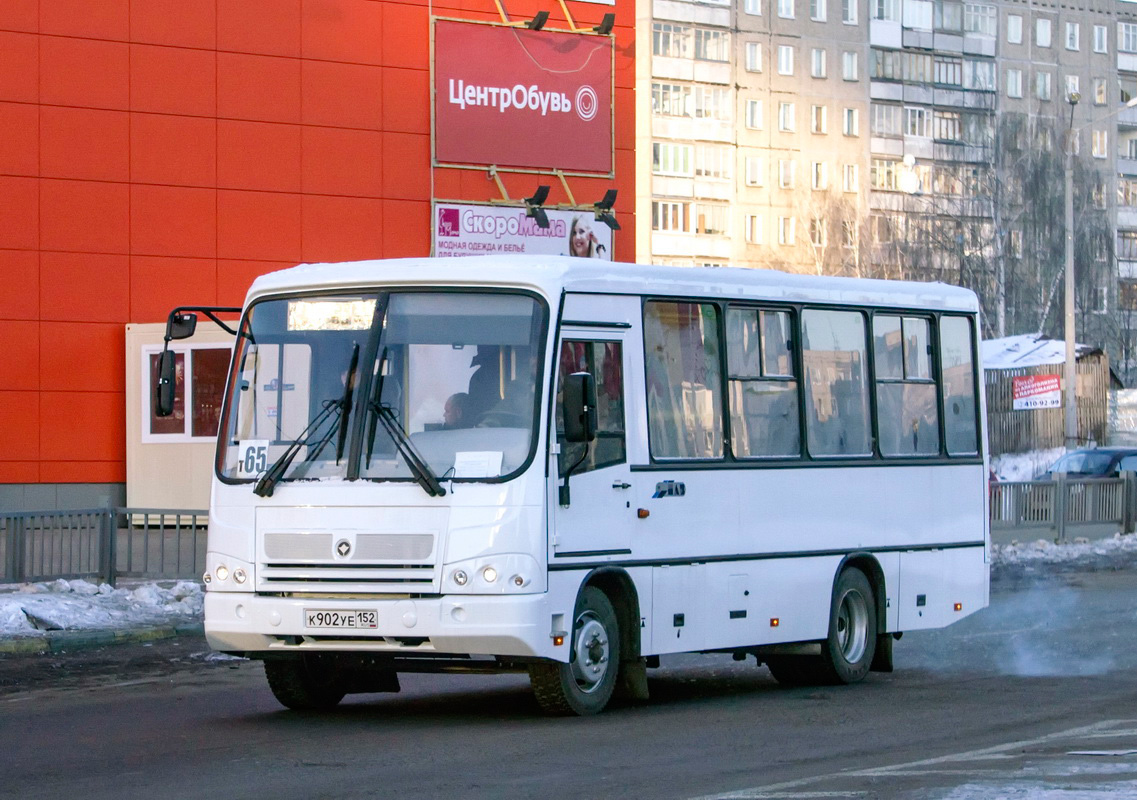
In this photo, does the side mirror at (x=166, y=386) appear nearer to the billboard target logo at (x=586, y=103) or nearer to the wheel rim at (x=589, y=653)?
the wheel rim at (x=589, y=653)

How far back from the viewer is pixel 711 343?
41.2 feet

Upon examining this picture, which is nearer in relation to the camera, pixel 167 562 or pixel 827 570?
pixel 827 570

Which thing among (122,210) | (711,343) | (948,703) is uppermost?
(122,210)

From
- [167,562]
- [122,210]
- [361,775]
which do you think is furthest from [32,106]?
[361,775]

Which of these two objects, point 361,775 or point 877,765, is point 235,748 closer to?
point 361,775

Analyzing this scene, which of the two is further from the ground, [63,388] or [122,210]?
[122,210]

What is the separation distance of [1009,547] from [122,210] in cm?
1612

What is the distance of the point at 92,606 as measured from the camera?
59.6 feet

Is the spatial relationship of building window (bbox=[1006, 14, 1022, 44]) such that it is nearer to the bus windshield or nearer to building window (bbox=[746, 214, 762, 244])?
building window (bbox=[746, 214, 762, 244])

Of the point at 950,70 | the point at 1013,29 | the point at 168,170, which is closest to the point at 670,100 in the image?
the point at 950,70

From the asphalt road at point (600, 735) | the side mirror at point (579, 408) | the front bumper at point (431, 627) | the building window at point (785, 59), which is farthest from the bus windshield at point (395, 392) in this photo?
the building window at point (785, 59)

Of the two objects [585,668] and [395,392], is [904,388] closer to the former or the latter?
[585,668]

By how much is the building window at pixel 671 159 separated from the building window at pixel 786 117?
19.7 feet

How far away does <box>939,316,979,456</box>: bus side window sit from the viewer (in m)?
15.0
